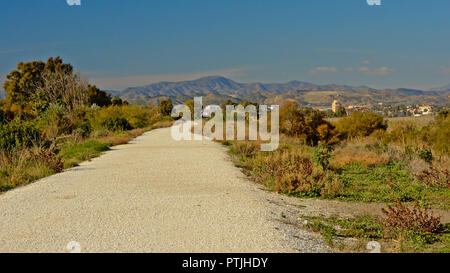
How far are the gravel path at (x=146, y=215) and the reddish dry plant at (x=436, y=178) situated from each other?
4.84 m

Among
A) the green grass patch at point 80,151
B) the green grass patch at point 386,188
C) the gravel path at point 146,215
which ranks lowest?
the green grass patch at point 386,188

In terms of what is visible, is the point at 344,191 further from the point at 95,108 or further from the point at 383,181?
the point at 95,108

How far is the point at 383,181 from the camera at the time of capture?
11914 millimetres

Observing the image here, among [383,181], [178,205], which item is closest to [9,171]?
[178,205]

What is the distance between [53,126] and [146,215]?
14066 mm

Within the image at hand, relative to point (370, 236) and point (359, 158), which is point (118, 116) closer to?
point (359, 158)

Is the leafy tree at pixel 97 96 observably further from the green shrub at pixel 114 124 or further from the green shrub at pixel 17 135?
the green shrub at pixel 17 135

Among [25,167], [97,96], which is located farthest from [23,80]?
[25,167]

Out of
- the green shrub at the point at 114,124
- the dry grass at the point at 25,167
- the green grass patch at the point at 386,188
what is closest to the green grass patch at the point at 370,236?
the green grass patch at the point at 386,188

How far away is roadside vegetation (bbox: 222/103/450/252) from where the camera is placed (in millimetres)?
7133

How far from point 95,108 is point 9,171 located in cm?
2391

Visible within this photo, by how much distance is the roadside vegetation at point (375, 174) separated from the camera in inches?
281

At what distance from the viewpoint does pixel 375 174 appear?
42.7 feet
